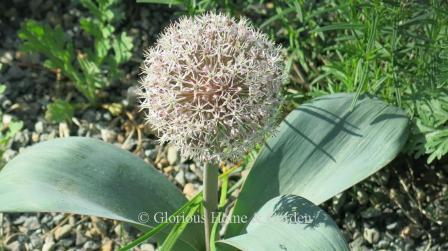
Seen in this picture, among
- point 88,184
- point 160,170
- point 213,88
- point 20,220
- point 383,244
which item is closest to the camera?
point 213,88

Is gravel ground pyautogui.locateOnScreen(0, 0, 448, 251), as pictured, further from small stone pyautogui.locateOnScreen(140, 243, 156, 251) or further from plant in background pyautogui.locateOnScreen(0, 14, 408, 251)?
plant in background pyautogui.locateOnScreen(0, 14, 408, 251)

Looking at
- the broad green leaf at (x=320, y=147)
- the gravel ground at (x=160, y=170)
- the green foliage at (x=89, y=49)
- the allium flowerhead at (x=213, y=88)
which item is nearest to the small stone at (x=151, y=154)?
the gravel ground at (x=160, y=170)

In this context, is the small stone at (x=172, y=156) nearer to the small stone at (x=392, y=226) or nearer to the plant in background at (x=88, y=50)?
the plant in background at (x=88, y=50)

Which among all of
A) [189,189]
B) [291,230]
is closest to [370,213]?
[189,189]

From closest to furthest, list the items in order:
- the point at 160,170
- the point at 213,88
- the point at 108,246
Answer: the point at 213,88, the point at 108,246, the point at 160,170

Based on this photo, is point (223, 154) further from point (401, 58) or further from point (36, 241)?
point (36, 241)

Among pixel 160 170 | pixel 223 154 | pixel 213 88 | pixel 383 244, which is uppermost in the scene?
pixel 213 88

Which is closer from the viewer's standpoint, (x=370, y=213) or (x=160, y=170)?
Answer: (x=370, y=213)

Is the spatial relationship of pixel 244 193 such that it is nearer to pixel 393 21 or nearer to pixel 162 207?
pixel 162 207
